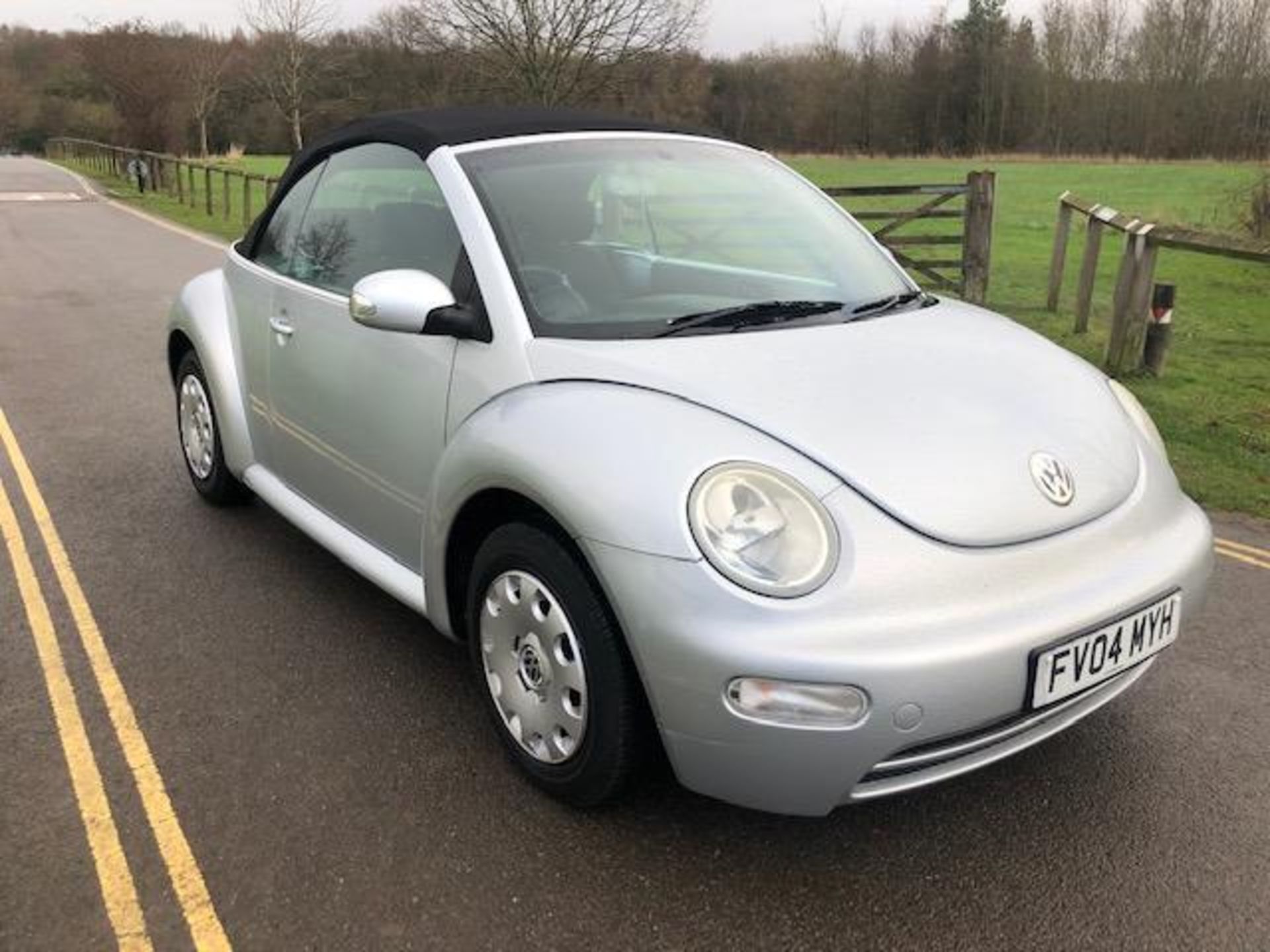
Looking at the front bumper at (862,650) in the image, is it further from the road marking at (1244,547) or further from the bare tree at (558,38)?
the bare tree at (558,38)

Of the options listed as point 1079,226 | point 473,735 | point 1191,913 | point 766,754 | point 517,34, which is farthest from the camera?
point 1079,226

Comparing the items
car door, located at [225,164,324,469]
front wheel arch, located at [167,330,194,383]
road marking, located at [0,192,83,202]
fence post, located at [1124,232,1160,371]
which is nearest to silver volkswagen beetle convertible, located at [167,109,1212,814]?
car door, located at [225,164,324,469]

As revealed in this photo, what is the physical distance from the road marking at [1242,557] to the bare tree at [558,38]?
14335mm

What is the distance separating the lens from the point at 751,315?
3.18 meters

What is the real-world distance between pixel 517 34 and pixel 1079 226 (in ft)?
36.5

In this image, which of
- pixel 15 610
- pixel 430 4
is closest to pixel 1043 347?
pixel 15 610

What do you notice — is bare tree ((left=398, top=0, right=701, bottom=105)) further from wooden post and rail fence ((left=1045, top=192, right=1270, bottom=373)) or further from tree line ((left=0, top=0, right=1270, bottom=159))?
wooden post and rail fence ((left=1045, top=192, right=1270, bottom=373))

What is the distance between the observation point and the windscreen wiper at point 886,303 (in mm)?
3381

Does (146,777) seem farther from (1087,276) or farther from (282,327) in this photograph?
(1087,276)

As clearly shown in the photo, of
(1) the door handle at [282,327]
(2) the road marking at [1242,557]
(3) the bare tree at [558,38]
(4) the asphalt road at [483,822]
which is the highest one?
(3) the bare tree at [558,38]

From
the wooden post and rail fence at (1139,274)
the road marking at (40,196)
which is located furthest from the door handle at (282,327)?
the road marking at (40,196)

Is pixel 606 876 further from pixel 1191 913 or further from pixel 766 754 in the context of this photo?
pixel 1191 913

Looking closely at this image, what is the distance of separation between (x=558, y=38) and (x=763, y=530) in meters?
16.8

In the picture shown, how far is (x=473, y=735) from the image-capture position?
10.5ft
